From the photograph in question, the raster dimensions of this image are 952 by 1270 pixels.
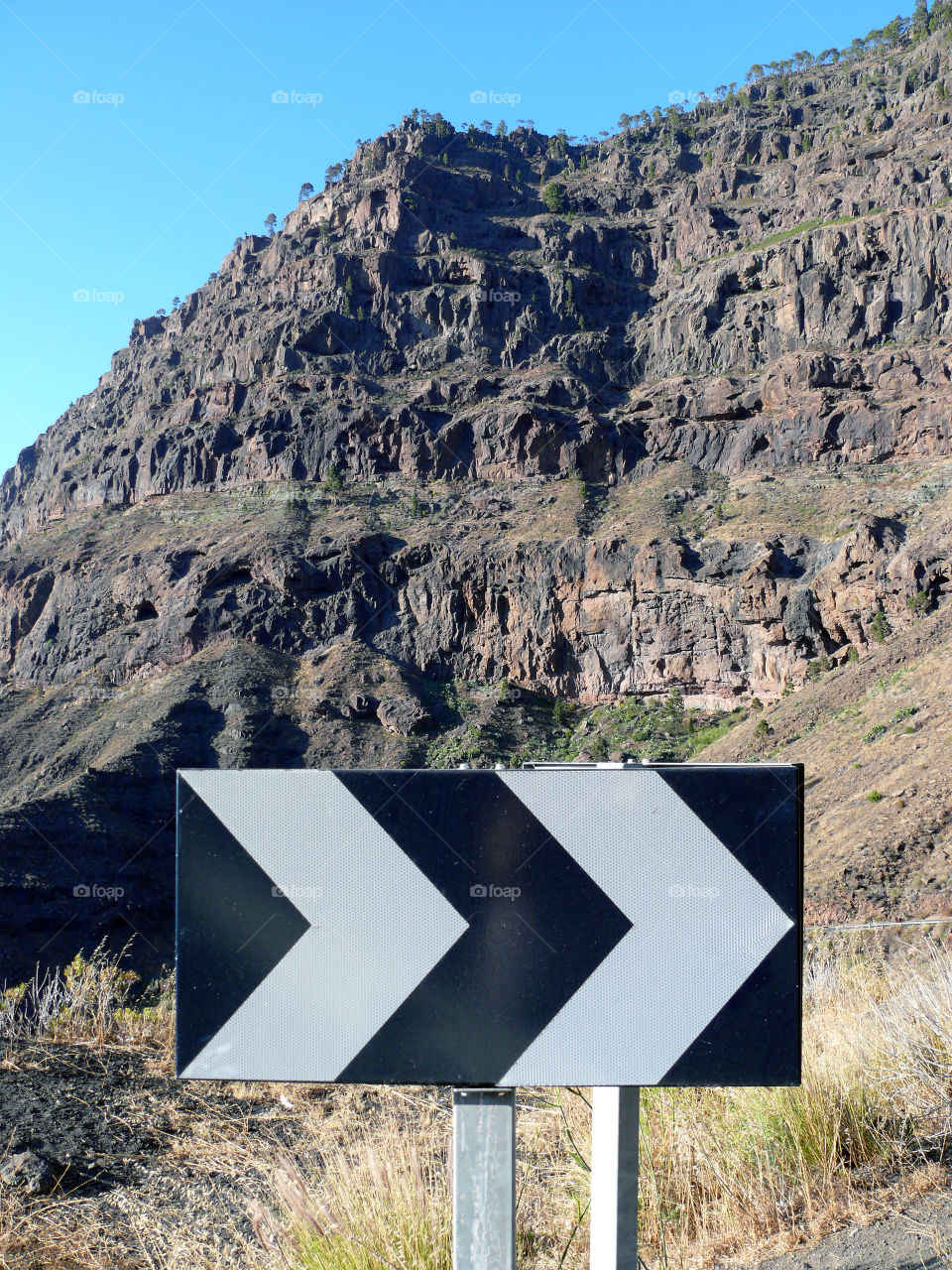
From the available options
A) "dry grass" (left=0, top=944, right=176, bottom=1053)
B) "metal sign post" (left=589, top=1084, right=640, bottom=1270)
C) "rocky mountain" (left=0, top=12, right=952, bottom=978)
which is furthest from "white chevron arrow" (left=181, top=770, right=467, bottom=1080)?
"rocky mountain" (left=0, top=12, right=952, bottom=978)

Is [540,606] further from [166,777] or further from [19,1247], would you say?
[19,1247]

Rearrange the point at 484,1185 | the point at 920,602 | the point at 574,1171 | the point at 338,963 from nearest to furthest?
the point at 484,1185
the point at 338,963
the point at 574,1171
the point at 920,602

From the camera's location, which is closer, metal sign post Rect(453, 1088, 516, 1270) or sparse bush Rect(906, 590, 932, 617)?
metal sign post Rect(453, 1088, 516, 1270)

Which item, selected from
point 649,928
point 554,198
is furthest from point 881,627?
point 554,198

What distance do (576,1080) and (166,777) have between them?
5393cm

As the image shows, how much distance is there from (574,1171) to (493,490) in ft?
236

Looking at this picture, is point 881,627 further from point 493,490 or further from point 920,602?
point 493,490

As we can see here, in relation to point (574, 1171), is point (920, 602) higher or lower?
higher

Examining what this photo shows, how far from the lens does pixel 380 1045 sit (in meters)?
1.75

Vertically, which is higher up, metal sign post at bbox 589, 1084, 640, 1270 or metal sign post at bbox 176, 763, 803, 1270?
metal sign post at bbox 176, 763, 803, 1270

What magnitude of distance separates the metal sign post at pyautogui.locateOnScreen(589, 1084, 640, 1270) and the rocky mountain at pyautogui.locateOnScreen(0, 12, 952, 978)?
849 inches

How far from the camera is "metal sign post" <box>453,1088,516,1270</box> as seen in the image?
162 cm

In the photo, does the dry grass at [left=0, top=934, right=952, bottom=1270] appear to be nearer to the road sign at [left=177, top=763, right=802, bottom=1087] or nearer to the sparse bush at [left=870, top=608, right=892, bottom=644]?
the road sign at [left=177, top=763, right=802, bottom=1087]

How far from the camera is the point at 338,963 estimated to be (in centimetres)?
175
